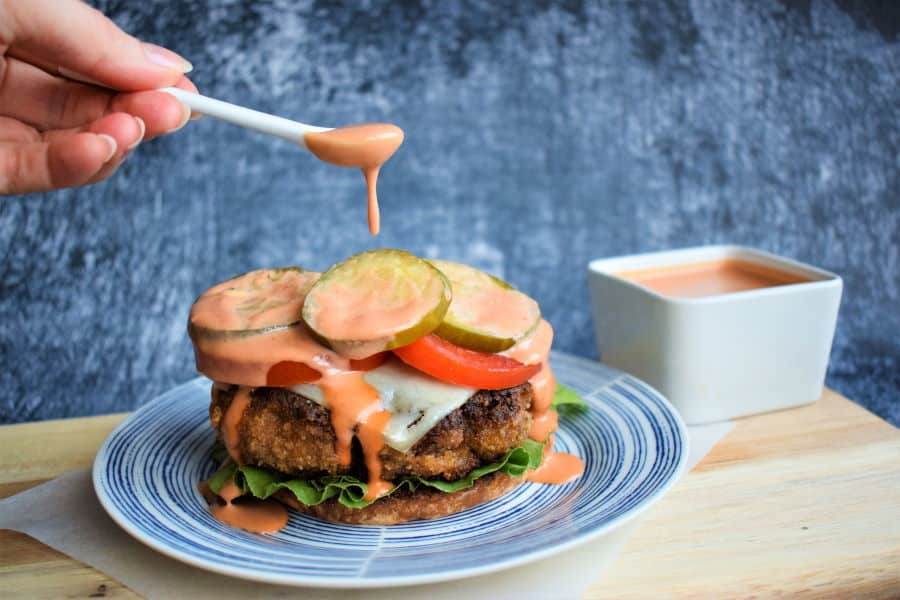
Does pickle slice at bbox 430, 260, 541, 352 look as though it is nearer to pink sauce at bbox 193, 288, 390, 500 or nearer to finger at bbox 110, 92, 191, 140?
pink sauce at bbox 193, 288, 390, 500

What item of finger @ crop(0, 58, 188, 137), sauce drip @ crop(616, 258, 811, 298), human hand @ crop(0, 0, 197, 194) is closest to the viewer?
Answer: human hand @ crop(0, 0, 197, 194)

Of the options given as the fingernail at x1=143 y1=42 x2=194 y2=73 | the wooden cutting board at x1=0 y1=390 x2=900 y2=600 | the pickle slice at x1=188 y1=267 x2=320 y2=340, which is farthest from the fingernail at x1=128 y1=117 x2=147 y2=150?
the wooden cutting board at x1=0 y1=390 x2=900 y2=600

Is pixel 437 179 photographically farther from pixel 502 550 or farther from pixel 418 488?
pixel 502 550

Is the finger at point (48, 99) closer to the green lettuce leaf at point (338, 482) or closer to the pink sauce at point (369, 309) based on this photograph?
the pink sauce at point (369, 309)

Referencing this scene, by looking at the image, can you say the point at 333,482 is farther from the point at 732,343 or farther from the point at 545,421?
the point at 732,343

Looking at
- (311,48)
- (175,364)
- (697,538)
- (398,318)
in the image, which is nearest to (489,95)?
(311,48)
